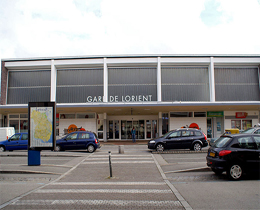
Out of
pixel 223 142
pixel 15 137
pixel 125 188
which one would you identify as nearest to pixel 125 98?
pixel 15 137

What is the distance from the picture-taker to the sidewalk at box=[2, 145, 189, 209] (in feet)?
20.1

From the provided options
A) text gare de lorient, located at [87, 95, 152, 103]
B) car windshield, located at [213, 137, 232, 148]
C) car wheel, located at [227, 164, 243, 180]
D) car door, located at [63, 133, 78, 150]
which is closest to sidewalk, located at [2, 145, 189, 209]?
car wheel, located at [227, 164, 243, 180]

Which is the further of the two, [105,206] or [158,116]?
[158,116]

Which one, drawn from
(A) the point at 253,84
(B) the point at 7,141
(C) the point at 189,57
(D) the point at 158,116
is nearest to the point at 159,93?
(D) the point at 158,116

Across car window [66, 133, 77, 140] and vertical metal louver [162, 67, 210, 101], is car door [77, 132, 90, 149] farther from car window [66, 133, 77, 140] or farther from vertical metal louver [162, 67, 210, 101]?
vertical metal louver [162, 67, 210, 101]

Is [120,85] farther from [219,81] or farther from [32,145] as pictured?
[32,145]

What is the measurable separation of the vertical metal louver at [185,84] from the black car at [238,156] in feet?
64.2

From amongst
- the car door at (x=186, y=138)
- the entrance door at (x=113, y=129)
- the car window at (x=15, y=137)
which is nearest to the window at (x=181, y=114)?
the entrance door at (x=113, y=129)

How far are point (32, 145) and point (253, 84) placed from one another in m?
26.0

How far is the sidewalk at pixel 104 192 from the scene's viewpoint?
20.1ft

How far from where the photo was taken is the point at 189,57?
1109 inches

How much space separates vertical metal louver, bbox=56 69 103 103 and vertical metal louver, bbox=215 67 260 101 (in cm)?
1375

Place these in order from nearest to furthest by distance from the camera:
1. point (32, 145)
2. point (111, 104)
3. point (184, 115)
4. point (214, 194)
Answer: point (214, 194)
point (32, 145)
point (111, 104)
point (184, 115)

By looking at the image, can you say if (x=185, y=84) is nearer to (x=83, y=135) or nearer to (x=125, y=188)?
(x=83, y=135)
